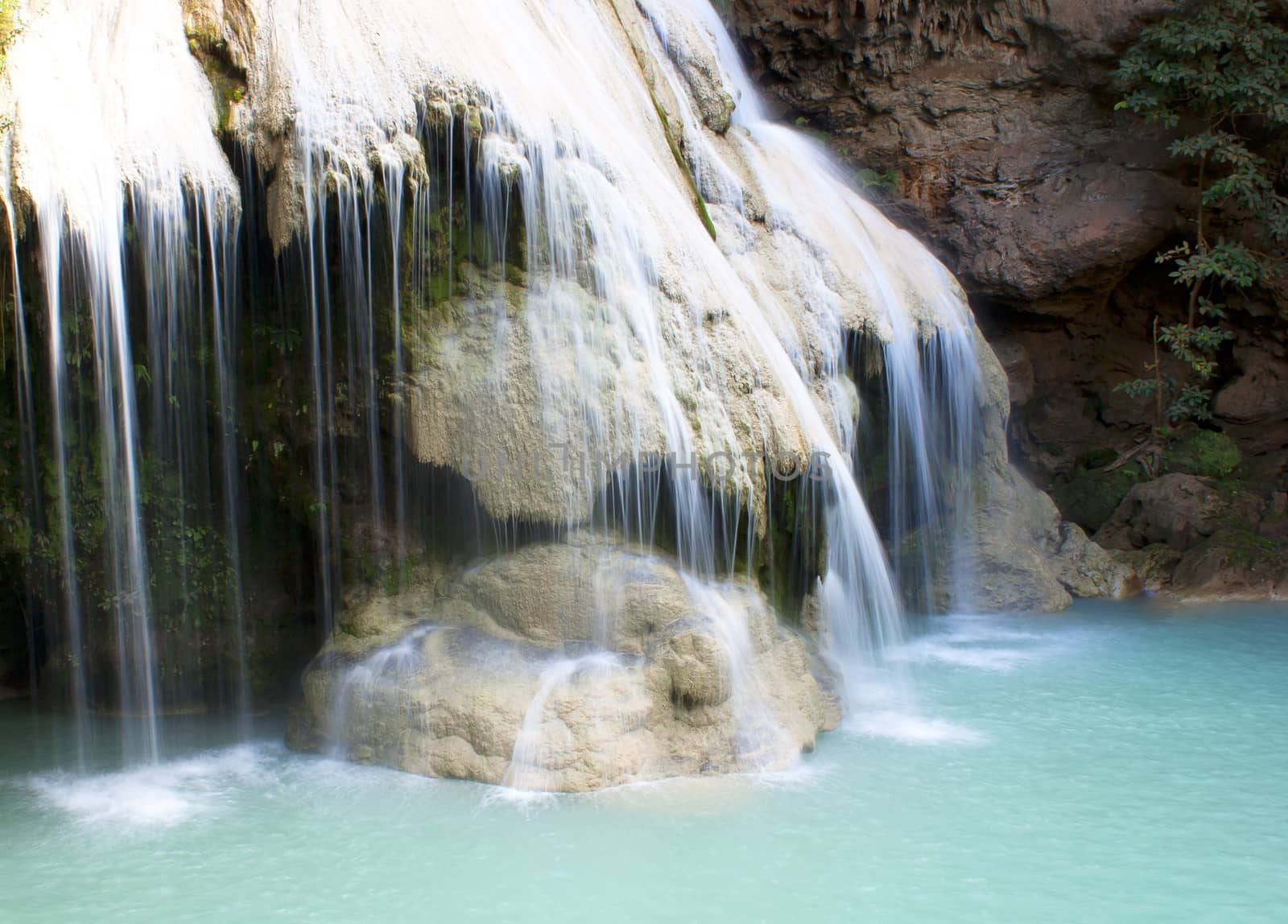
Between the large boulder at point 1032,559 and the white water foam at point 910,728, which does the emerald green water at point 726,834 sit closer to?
the white water foam at point 910,728

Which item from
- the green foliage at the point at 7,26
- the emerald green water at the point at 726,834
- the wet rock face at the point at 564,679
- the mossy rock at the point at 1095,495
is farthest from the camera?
the mossy rock at the point at 1095,495

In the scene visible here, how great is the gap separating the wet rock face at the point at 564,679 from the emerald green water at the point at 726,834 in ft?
0.56

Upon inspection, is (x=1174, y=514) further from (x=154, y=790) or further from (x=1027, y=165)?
(x=154, y=790)

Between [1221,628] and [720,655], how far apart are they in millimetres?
6256

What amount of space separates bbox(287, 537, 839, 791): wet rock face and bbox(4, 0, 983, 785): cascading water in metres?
0.09

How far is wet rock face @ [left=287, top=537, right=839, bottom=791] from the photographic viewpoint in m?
6.59

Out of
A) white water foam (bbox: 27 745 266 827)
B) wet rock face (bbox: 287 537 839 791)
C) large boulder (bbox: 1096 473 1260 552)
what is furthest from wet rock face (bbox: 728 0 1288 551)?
white water foam (bbox: 27 745 266 827)

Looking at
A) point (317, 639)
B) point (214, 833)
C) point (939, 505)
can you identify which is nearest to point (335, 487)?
point (317, 639)

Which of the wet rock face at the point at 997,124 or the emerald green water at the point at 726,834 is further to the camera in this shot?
the wet rock face at the point at 997,124

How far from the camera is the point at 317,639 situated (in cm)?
822

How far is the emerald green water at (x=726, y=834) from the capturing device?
5.30 metres

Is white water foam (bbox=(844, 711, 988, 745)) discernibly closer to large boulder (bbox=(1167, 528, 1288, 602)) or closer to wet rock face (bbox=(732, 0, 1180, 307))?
large boulder (bbox=(1167, 528, 1288, 602))

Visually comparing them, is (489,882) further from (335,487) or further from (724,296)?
(724,296)

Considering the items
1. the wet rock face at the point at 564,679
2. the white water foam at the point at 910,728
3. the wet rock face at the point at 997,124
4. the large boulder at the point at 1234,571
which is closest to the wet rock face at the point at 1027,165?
the wet rock face at the point at 997,124
